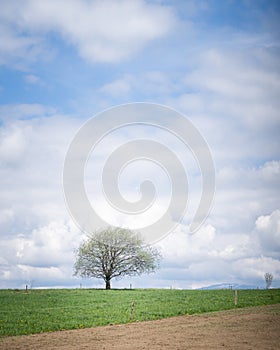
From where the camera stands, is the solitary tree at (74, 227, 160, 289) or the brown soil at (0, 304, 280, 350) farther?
the solitary tree at (74, 227, 160, 289)

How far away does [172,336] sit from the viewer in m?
25.7

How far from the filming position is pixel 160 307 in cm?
4175

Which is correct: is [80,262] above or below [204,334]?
above

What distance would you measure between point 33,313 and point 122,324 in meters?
11.0

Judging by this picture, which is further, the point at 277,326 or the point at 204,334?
the point at 277,326

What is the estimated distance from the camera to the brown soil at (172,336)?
2288 cm

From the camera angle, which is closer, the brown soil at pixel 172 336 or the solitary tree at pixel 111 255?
the brown soil at pixel 172 336

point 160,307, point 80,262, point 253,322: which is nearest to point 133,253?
point 80,262

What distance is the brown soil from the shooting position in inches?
901

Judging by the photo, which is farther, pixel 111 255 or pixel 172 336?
pixel 111 255

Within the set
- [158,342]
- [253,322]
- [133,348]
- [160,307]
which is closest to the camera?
[133,348]

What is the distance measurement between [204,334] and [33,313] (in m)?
18.4

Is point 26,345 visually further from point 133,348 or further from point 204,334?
point 204,334

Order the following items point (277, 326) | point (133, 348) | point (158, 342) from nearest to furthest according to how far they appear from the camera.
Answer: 1. point (133, 348)
2. point (158, 342)
3. point (277, 326)
